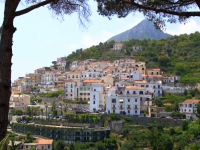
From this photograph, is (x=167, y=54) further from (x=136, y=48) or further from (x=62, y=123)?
(x=62, y=123)

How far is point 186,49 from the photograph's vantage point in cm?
5284

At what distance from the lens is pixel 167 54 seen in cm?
5275

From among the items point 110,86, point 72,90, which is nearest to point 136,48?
point 110,86

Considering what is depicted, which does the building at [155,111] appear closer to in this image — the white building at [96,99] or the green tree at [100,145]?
the white building at [96,99]

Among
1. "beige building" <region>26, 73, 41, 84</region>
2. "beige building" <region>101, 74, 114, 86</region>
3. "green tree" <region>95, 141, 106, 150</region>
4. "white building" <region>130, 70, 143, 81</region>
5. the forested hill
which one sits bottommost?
"green tree" <region>95, 141, 106, 150</region>

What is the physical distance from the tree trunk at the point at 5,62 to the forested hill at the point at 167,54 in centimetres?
3464

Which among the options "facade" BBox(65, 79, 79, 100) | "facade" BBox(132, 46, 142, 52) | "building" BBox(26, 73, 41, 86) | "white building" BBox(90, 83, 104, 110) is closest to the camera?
"white building" BBox(90, 83, 104, 110)

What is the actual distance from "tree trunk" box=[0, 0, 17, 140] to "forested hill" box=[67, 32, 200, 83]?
114 ft

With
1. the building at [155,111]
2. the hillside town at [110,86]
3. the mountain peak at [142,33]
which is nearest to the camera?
the building at [155,111]

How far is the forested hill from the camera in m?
42.8

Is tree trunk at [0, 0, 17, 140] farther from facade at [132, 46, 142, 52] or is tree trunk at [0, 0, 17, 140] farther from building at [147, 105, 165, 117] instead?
facade at [132, 46, 142, 52]

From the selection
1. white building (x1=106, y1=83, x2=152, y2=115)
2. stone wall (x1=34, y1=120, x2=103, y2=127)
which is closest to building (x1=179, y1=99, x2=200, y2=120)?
white building (x1=106, y1=83, x2=152, y2=115)

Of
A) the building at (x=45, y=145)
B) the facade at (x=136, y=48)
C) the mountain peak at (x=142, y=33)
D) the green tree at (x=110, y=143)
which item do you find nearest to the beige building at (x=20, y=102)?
the building at (x=45, y=145)

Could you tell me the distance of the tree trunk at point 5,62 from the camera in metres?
3.90
